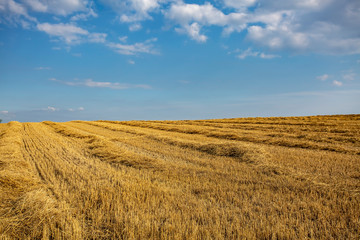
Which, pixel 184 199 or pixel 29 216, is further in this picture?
pixel 184 199

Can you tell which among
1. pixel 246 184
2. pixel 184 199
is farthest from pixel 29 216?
pixel 246 184

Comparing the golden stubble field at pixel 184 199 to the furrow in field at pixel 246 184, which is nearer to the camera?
the golden stubble field at pixel 184 199

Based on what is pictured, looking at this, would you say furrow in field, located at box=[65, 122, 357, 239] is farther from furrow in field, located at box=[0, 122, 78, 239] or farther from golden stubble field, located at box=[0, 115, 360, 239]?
furrow in field, located at box=[0, 122, 78, 239]

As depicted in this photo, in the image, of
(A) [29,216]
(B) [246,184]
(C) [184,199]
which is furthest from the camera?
(B) [246,184]

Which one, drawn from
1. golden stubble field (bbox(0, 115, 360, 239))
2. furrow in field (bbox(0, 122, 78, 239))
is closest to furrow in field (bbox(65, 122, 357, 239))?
golden stubble field (bbox(0, 115, 360, 239))

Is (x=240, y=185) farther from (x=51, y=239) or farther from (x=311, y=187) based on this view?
(x=51, y=239)

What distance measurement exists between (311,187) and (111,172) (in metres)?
5.51

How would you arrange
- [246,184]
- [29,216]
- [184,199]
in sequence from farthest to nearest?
[246,184] < [184,199] < [29,216]

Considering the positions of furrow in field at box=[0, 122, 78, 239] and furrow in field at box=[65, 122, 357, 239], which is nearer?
furrow in field at box=[0, 122, 78, 239]

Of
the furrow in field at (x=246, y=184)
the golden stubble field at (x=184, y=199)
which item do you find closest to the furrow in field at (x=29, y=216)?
the golden stubble field at (x=184, y=199)

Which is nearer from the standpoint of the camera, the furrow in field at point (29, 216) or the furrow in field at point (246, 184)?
the furrow in field at point (29, 216)

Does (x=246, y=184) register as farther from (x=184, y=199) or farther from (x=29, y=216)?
(x=29, y=216)

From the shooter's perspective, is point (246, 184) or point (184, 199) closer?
point (184, 199)

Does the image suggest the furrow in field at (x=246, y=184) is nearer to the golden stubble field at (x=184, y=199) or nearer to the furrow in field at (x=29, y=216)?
the golden stubble field at (x=184, y=199)
